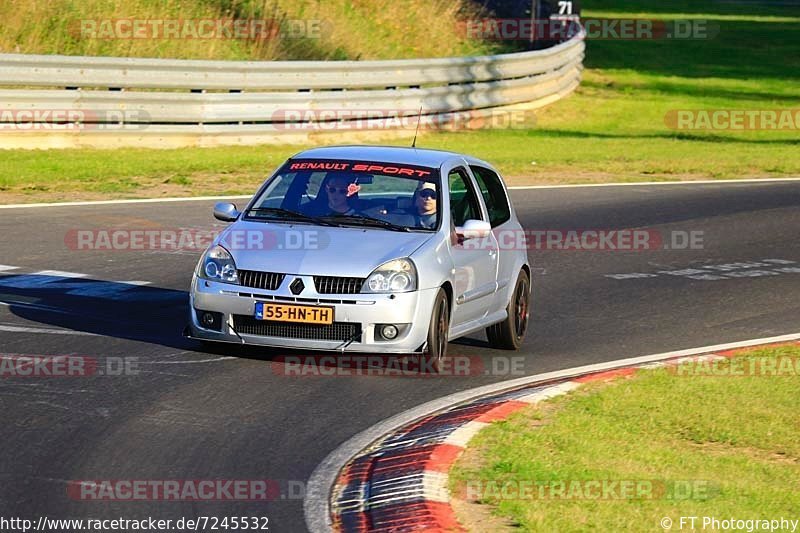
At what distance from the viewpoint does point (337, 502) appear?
23.1ft

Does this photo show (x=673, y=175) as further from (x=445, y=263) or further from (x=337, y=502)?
(x=337, y=502)

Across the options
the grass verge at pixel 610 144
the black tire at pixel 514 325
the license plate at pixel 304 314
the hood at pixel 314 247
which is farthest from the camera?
the grass verge at pixel 610 144

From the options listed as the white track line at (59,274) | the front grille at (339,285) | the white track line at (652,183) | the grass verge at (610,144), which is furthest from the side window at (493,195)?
the white track line at (652,183)

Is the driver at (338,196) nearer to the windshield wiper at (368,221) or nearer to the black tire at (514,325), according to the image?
the windshield wiper at (368,221)

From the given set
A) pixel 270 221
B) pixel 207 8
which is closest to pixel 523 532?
pixel 270 221

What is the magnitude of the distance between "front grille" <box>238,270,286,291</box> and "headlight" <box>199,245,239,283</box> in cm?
6

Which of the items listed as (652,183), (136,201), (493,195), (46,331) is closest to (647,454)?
(493,195)

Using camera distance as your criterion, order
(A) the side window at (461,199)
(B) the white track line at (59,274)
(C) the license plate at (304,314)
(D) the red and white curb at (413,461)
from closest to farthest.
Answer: (D) the red and white curb at (413,461)
(C) the license plate at (304,314)
(A) the side window at (461,199)
(B) the white track line at (59,274)

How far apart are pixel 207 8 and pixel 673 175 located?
35.4 ft

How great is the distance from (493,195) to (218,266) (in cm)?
269

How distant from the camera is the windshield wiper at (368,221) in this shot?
1050cm

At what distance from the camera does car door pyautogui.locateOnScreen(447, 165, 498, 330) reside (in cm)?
1059

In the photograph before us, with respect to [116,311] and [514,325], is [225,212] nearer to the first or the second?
[116,311]

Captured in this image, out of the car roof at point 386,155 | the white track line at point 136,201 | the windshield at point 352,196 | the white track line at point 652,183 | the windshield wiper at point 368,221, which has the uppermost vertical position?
the car roof at point 386,155
